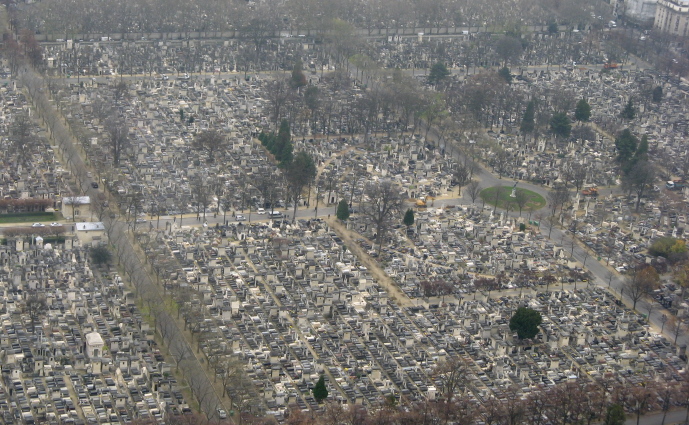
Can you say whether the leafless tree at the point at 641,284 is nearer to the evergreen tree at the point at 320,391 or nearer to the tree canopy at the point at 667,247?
the tree canopy at the point at 667,247

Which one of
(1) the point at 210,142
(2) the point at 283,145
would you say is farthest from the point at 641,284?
(1) the point at 210,142

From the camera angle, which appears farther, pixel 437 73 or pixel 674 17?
pixel 674 17

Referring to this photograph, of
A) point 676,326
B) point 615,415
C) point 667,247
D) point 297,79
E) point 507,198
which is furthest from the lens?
point 297,79

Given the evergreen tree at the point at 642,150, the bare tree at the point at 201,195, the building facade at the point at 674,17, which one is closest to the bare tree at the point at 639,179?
the evergreen tree at the point at 642,150

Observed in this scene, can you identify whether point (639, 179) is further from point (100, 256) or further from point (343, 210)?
point (100, 256)

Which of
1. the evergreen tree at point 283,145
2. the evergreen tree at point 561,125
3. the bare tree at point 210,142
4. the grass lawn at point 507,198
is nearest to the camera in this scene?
the grass lawn at point 507,198

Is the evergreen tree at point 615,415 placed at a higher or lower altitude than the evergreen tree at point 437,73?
lower

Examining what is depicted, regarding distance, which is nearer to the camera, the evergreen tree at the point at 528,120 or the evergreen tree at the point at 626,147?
the evergreen tree at the point at 626,147
